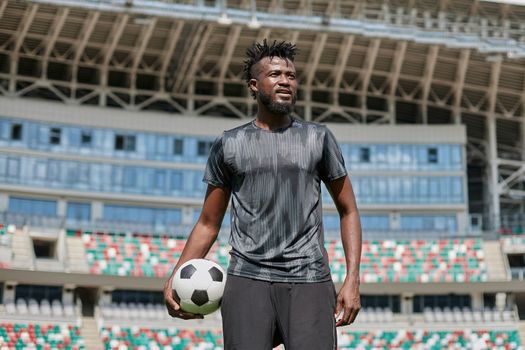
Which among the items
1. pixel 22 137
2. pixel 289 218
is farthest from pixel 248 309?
pixel 22 137

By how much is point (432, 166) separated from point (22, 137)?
20073mm

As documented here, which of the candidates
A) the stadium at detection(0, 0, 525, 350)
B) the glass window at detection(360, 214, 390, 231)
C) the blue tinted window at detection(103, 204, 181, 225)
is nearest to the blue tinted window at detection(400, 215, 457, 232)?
the stadium at detection(0, 0, 525, 350)

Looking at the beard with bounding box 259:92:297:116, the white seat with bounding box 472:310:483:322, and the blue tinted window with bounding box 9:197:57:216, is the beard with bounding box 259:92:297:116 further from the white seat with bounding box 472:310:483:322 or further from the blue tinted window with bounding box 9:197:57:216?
the blue tinted window with bounding box 9:197:57:216

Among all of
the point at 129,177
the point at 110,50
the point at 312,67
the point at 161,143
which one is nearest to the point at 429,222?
the point at 312,67

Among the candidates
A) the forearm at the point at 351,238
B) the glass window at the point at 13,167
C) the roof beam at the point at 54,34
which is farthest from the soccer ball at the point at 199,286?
the glass window at the point at 13,167

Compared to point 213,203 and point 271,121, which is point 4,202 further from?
point 271,121

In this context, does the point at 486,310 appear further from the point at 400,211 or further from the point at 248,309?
the point at 248,309

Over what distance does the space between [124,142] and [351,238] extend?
43.1 m

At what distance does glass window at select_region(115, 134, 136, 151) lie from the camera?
47969 mm

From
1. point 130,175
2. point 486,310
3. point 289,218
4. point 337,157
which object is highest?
point 130,175

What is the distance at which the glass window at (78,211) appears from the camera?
46.5m

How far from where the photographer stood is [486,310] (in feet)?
141

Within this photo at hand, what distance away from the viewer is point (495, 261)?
149ft

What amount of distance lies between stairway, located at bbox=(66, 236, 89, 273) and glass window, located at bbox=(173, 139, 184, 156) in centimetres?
764
